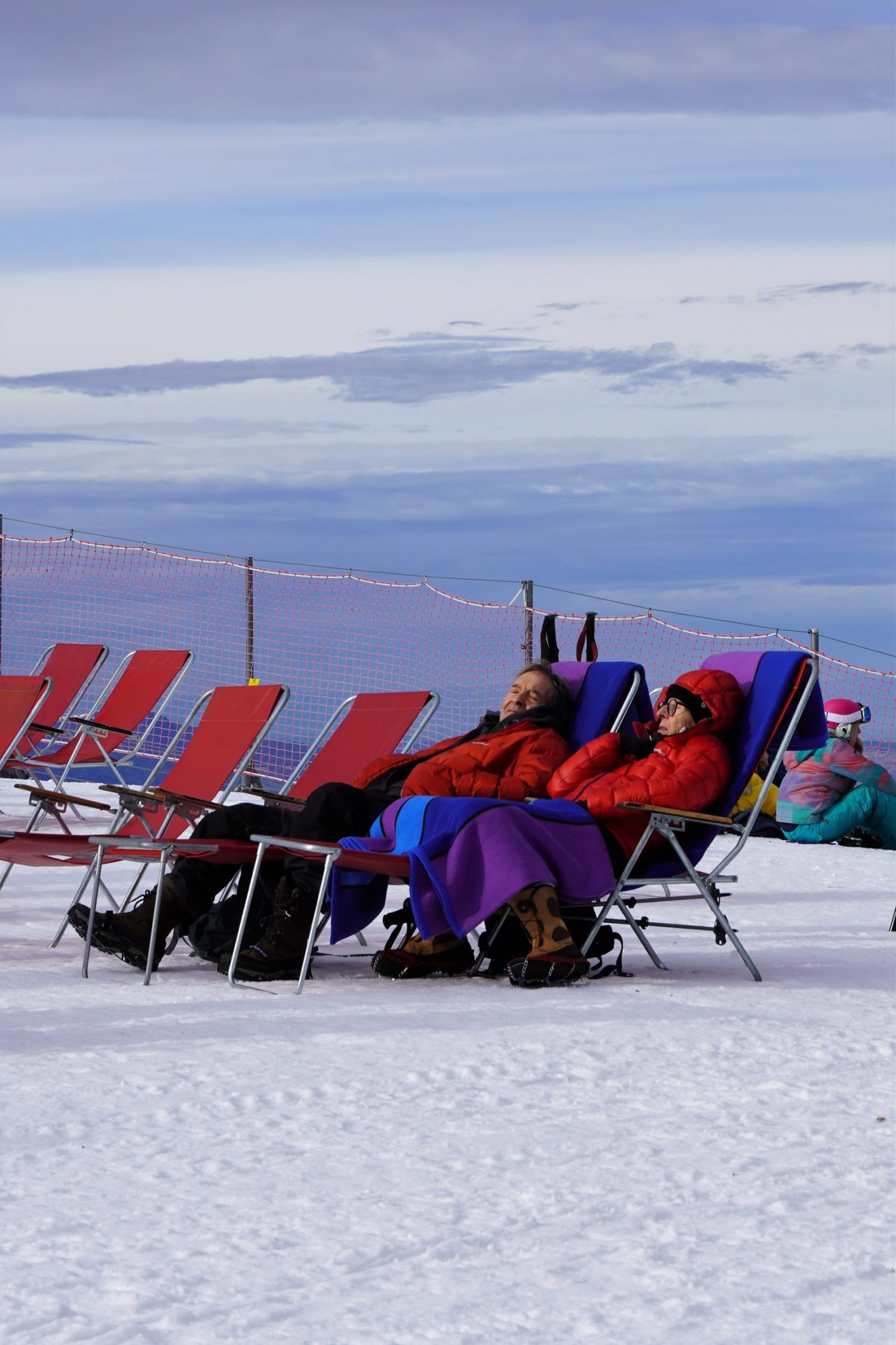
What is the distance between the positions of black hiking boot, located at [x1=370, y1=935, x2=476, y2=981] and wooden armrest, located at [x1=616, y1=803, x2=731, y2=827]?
2.29 feet

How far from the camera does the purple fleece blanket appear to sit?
434cm

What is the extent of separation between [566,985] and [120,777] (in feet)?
13.9

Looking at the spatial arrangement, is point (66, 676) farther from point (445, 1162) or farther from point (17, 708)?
point (445, 1162)

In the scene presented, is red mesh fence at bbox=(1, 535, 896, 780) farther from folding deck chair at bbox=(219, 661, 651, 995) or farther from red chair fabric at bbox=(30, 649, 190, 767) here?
folding deck chair at bbox=(219, 661, 651, 995)

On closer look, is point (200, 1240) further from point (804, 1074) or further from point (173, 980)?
point (173, 980)

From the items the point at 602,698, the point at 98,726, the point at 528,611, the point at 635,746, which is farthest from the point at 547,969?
the point at 528,611

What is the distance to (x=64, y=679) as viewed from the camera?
9711mm

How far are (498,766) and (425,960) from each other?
2.38ft

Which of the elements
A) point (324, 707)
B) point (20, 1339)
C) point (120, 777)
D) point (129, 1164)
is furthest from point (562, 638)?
point (20, 1339)

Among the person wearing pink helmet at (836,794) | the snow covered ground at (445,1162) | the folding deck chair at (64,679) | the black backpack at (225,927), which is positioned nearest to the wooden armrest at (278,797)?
the black backpack at (225,927)

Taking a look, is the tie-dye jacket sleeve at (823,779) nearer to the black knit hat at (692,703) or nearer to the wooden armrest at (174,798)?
the black knit hat at (692,703)

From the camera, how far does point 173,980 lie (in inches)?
178

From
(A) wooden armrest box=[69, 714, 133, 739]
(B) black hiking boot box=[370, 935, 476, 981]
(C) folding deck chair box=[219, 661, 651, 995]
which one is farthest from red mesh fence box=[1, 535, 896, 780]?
(B) black hiking boot box=[370, 935, 476, 981]

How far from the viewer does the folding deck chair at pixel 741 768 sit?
458 centimetres
